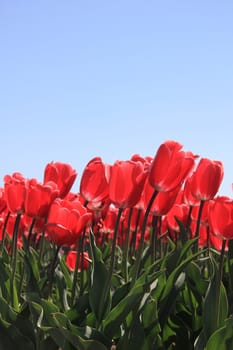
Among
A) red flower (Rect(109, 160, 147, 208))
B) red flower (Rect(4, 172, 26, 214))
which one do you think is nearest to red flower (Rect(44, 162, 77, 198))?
red flower (Rect(4, 172, 26, 214))

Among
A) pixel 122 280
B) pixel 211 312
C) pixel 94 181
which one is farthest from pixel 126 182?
pixel 122 280

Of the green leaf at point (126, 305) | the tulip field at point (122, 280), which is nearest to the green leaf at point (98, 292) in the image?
the tulip field at point (122, 280)

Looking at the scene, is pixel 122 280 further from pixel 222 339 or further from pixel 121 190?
pixel 222 339

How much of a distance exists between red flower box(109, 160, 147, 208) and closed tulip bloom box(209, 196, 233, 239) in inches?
19.6

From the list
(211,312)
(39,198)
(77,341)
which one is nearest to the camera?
(77,341)

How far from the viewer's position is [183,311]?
3766mm

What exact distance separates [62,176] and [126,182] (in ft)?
2.52

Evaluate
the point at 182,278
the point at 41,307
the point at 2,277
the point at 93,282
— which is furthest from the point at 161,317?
the point at 2,277

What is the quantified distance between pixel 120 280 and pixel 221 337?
1.23 meters

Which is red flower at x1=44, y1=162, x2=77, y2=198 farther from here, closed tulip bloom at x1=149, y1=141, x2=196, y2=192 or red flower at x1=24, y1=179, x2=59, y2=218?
closed tulip bloom at x1=149, y1=141, x2=196, y2=192

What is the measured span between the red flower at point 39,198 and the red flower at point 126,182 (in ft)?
1.59

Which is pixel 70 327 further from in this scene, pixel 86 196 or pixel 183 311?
pixel 183 311

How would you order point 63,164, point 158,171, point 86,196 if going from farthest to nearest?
point 63,164, point 86,196, point 158,171

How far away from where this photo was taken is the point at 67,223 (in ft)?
10.7
